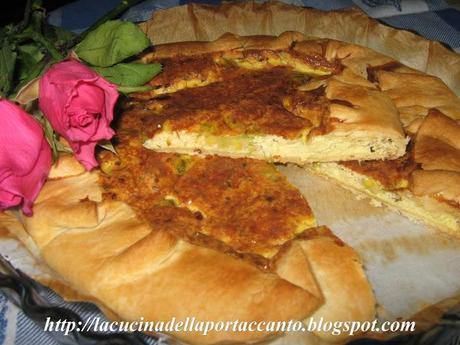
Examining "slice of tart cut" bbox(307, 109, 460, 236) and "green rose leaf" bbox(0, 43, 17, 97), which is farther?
"slice of tart cut" bbox(307, 109, 460, 236)

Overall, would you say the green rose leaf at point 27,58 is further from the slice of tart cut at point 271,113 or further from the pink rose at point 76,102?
the pink rose at point 76,102

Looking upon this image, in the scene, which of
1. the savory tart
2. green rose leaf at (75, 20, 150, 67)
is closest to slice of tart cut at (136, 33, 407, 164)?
the savory tart

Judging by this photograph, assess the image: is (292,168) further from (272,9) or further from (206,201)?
(272,9)

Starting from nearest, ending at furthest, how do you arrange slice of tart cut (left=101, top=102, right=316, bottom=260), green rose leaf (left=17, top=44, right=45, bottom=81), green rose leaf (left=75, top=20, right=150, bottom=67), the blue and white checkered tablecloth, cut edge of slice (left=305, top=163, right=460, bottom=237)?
slice of tart cut (left=101, top=102, right=316, bottom=260), green rose leaf (left=75, top=20, right=150, bottom=67), cut edge of slice (left=305, top=163, right=460, bottom=237), green rose leaf (left=17, top=44, right=45, bottom=81), the blue and white checkered tablecloth

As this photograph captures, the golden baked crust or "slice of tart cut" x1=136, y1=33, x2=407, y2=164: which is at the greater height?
"slice of tart cut" x1=136, y1=33, x2=407, y2=164

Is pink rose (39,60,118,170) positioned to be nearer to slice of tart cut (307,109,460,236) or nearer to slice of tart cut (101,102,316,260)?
slice of tart cut (101,102,316,260)

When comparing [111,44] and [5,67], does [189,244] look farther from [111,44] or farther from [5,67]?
[5,67]

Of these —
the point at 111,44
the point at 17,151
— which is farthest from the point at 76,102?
the point at 111,44
